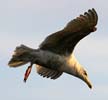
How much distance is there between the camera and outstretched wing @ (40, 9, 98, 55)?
1917 inches

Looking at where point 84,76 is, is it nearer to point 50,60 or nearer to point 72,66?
point 72,66

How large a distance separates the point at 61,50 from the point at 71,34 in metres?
0.76

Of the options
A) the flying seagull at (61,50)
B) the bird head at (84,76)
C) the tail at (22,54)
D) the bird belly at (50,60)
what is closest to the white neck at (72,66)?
the flying seagull at (61,50)

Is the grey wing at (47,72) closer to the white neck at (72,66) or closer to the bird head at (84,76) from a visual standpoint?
the bird head at (84,76)

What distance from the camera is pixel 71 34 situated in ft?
162

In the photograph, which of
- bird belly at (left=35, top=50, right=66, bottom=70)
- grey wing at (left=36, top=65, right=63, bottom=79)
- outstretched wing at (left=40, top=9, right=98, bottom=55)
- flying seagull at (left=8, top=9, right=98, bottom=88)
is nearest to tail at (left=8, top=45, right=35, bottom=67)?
flying seagull at (left=8, top=9, right=98, bottom=88)

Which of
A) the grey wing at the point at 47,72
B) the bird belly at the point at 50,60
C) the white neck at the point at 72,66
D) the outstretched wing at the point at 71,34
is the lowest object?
the grey wing at the point at 47,72

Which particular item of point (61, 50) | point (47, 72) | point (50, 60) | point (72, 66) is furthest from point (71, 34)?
point (47, 72)

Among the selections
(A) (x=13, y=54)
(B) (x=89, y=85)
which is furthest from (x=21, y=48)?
(B) (x=89, y=85)

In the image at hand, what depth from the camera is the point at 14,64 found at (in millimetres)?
49125

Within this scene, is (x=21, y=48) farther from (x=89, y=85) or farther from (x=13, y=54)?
(x=89, y=85)

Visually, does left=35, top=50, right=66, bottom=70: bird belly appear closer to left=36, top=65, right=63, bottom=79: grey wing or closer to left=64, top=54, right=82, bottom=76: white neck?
left=64, top=54, right=82, bottom=76: white neck

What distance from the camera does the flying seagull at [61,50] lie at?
48688 millimetres

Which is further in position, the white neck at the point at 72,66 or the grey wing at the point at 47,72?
the grey wing at the point at 47,72
